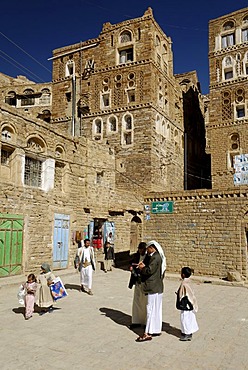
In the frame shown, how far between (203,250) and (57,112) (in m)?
16.8

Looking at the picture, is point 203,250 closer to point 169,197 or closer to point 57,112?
point 169,197

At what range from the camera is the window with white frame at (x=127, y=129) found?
914 inches

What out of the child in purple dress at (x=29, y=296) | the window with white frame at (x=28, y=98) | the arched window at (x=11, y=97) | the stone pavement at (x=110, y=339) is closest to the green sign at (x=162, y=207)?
the stone pavement at (x=110, y=339)

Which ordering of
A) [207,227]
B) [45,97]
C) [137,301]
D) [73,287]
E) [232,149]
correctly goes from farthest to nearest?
1. [45,97]
2. [232,149]
3. [207,227]
4. [73,287]
5. [137,301]

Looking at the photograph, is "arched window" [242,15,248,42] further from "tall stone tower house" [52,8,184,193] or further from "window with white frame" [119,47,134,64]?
"window with white frame" [119,47,134,64]

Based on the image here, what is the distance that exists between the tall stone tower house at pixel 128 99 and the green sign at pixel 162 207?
625cm

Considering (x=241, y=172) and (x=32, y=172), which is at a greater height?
(x=241, y=172)

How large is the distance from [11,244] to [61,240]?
2785mm

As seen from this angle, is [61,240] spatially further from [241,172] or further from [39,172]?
[241,172]

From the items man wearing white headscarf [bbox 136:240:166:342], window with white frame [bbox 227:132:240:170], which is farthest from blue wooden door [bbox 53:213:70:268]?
window with white frame [bbox 227:132:240:170]

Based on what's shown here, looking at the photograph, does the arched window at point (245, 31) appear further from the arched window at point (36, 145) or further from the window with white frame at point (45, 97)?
the arched window at point (36, 145)

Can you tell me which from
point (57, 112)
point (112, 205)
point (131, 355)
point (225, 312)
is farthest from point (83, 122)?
point (131, 355)

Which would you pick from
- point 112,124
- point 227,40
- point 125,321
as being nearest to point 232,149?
point 227,40

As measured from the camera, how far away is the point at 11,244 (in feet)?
38.7
